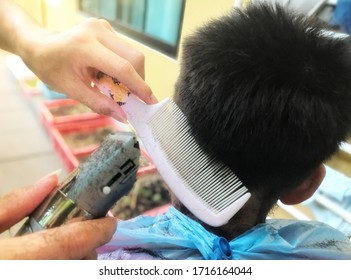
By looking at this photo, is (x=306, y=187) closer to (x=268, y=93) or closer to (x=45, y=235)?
(x=268, y=93)

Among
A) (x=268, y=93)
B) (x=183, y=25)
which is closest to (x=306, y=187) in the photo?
(x=268, y=93)

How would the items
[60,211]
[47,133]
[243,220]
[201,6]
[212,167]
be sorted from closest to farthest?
[60,211]
[212,167]
[243,220]
[201,6]
[47,133]

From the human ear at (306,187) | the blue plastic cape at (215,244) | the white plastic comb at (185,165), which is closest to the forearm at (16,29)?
the white plastic comb at (185,165)

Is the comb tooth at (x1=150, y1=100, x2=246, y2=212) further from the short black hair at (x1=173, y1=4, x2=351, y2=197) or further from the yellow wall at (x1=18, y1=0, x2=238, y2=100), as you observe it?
the yellow wall at (x1=18, y1=0, x2=238, y2=100)

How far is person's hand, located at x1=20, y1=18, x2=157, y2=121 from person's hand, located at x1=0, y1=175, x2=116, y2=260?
6.0 inches

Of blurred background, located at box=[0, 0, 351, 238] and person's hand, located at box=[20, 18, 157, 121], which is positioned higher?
person's hand, located at box=[20, 18, 157, 121]

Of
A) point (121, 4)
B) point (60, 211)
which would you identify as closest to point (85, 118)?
point (121, 4)

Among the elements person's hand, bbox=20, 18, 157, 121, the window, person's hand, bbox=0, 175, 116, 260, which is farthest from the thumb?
the window

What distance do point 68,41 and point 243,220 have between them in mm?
458

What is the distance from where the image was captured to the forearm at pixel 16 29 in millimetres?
645

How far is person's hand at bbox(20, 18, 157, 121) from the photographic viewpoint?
490 mm

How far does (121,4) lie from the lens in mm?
1965
